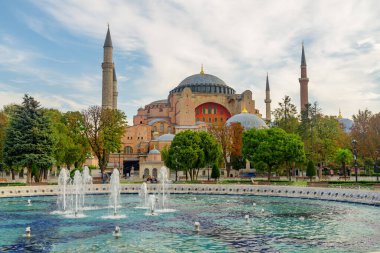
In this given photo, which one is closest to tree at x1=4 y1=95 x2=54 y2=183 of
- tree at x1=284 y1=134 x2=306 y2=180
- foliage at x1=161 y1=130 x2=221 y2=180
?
foliage at x1=161 y1=130 x2=221 y2=180

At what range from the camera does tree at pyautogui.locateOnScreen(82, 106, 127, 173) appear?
4188 cm

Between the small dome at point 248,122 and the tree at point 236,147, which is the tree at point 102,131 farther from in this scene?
the small dome at point 248,122

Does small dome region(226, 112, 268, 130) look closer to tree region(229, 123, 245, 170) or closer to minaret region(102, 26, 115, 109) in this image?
tree region(229, 123, 245, 170)

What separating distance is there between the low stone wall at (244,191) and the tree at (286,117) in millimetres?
18389

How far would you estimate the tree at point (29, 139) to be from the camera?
114 feet

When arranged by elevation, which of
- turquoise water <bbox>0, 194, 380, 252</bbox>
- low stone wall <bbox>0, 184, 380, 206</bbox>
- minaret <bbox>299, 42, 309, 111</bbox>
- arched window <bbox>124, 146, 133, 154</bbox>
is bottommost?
turquoise water <bbox>0, 194, 380, 252</bbox>

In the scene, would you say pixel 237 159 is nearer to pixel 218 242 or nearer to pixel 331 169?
pixel 331 169

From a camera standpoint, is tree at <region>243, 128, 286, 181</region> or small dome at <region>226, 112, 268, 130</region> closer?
tree at <region>243, 128, 286, 181</region>

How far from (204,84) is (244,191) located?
50426 mm

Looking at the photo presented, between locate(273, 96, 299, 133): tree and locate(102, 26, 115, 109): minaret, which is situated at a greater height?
locate(102, 26, 115, 109): minaret

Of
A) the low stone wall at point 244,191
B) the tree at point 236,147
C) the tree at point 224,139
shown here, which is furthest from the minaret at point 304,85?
the low stone wall at point 244,191

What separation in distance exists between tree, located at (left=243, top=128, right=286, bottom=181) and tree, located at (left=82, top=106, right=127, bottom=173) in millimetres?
13220

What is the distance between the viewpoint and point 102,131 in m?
42.2

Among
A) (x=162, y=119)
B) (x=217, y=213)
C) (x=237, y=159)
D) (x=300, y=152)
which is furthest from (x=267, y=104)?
(x=217, y=213)
